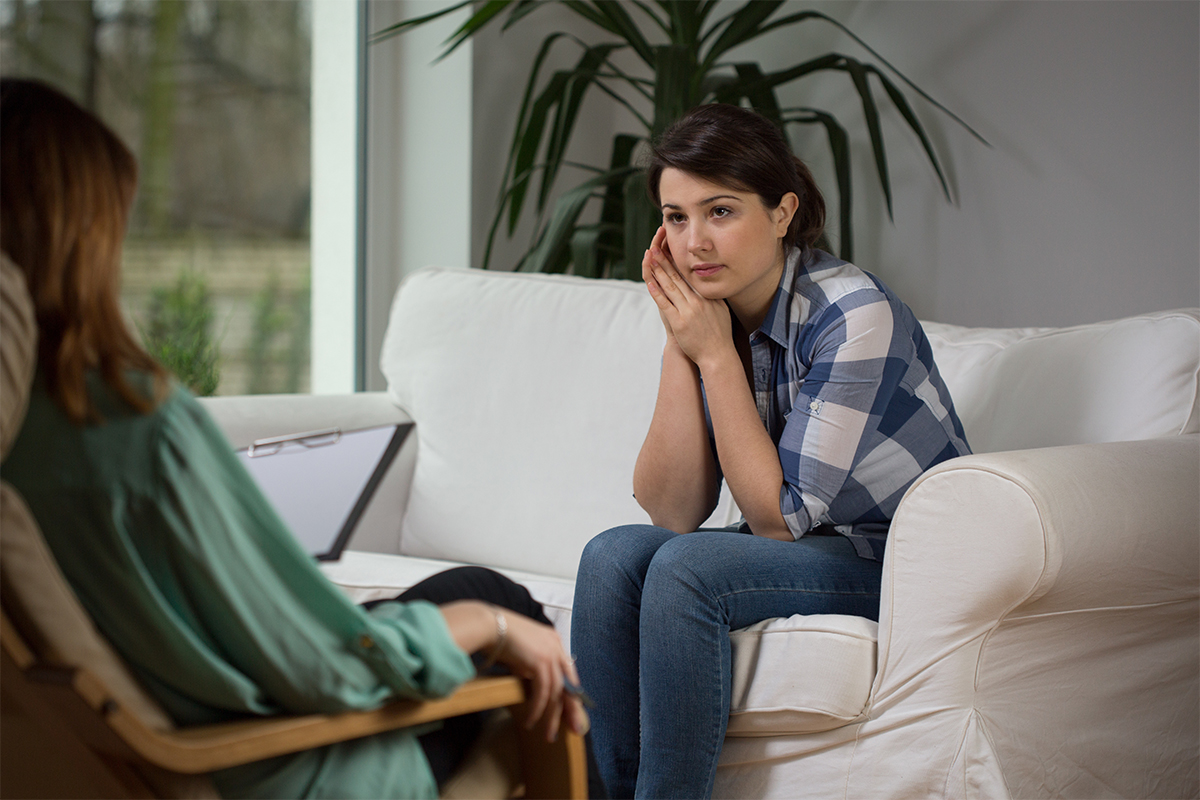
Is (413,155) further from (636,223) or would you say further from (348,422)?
(348,422)

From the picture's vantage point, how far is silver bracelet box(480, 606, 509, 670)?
0.70m

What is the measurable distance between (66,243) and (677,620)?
79cm

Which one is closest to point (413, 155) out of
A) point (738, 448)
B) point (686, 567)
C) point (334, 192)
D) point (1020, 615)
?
point (334, 192)

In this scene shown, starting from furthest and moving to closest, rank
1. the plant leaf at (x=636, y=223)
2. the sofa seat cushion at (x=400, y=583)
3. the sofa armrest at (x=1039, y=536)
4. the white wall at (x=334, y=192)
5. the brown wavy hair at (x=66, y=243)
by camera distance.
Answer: the white wall at (x=334, y=192) < the plant leaf at (x=636, y=223) < the sofa seat cushion at (x=400, y=583) < the sofa armrest at (x=1039, y=536) < the brown wavy hair at (x=66, y=243)

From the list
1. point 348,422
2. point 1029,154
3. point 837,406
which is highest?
point 1029,154

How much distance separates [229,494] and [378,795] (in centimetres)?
23

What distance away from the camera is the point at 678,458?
4.52 ft

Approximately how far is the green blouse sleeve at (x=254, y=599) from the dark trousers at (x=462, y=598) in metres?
0.10

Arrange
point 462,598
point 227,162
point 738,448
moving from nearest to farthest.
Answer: point 462,598
point 738,448
point 227,162

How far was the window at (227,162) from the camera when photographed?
6.33 ft

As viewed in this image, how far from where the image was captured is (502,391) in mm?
1809

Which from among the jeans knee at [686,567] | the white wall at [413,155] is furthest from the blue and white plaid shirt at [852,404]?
the white wall at [413,155]

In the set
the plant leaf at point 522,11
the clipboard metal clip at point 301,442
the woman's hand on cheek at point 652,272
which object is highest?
the plant leaf at point 522,11

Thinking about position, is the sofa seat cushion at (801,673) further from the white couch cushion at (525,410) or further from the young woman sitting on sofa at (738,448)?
the white couch cushion at (525,410)
